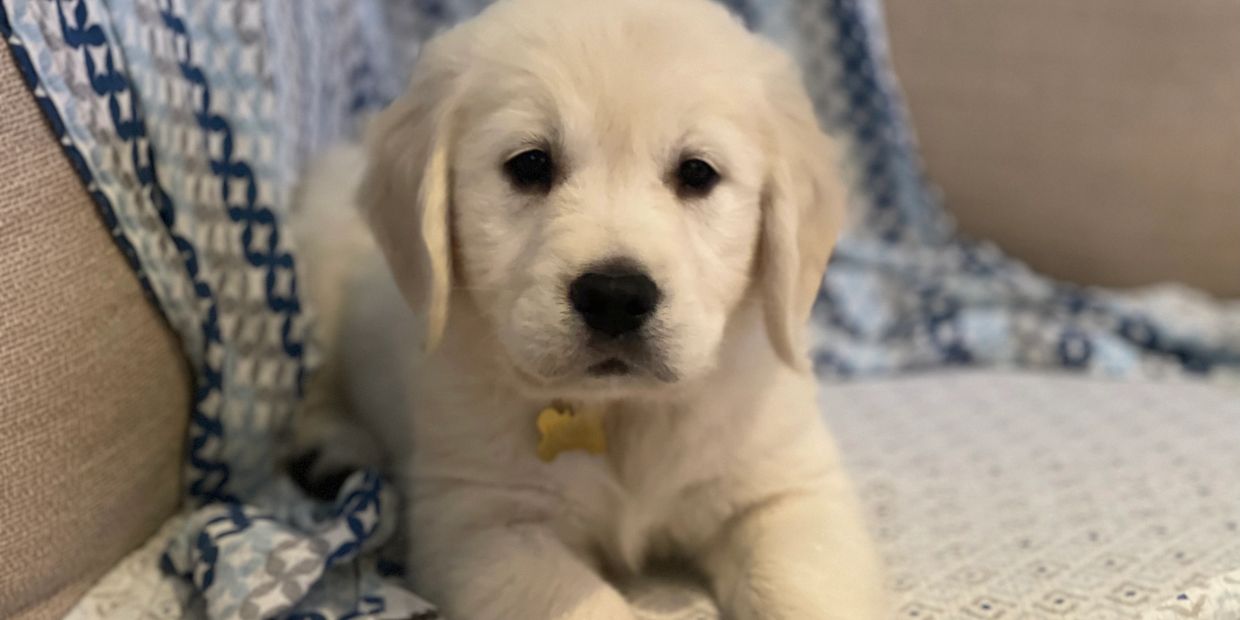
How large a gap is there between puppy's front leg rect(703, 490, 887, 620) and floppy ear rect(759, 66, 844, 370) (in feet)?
0.77

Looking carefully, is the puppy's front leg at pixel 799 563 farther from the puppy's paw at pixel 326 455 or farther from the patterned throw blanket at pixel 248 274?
the puppy's paw at pixel 326 455

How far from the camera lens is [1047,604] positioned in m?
1.54

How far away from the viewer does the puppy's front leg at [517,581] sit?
1497 millimetres

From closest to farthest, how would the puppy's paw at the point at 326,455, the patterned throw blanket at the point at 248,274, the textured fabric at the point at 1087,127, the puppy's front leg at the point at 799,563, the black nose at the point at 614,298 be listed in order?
the black nose at the point at 614,298 < the puppy's front leg at the point at 799,563 < the patterned throw blanket at the point at 248,274 < the puppy's paw at the point at 326,455 < the textured fabric at the point at 1087,127

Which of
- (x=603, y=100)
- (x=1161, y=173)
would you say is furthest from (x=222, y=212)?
(x=1161, y=173)

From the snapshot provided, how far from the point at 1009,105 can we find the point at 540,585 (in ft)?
7.01

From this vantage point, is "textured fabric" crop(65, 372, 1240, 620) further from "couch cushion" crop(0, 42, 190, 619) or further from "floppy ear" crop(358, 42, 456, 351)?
"floppy ear" crop(358, 42, 456, 351)

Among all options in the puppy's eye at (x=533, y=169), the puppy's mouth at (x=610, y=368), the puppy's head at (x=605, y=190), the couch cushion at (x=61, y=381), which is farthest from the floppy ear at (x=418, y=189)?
the couch cushion at (x=61, y=381)

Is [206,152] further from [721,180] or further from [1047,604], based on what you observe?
[1047,604]

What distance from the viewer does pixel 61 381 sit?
1543 millimetres

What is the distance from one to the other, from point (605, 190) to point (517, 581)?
0.57m

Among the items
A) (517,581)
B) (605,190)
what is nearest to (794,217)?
(605,190)

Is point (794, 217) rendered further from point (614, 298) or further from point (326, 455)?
point (326, 455)

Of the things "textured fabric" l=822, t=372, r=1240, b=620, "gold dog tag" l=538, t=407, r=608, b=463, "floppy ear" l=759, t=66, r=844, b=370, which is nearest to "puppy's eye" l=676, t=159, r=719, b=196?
"floppy ear" l=759, t=66, r=844, b=370
